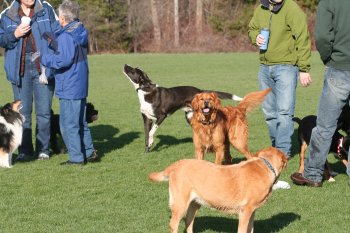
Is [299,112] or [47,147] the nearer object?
[47,147]

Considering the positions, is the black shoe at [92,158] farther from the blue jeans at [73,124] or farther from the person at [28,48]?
the person at [28,48]

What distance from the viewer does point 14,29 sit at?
344 inches

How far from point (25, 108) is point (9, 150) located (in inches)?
31.3

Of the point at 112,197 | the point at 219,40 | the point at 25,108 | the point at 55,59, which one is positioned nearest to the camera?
the point at 112,197

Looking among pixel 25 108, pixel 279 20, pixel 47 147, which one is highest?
pixel 279 20

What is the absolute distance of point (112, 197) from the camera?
675 cm

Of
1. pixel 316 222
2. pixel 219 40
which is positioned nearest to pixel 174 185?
pixel 316 222

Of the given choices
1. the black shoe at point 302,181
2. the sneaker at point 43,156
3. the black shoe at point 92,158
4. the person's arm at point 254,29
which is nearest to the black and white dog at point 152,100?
the black shoe at point 92,158

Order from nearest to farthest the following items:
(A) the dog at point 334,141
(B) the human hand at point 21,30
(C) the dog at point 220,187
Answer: (C) the dog at point 220,187 < (A) the dog at point 334,141 < (B) the human hand at point 21,30

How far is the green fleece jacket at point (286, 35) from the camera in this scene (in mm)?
8062

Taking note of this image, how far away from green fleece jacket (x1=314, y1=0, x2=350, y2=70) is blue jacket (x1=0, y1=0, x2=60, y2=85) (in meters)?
4.03

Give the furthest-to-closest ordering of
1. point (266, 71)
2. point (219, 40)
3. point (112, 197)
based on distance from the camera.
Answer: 1. point (219, 40)
2. point (266, 71)
3. point (112, 197)

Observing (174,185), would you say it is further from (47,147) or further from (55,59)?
(47,147)

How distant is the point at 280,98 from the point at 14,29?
3.99 metres
